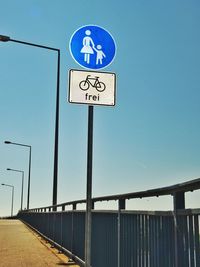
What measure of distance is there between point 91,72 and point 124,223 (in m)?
2.33


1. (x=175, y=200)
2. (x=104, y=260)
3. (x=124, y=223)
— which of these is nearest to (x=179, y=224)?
(x=175, y=200)

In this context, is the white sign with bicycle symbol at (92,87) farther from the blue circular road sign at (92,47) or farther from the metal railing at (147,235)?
the metal railing at (147,235)

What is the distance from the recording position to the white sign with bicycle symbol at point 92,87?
22.5 feet

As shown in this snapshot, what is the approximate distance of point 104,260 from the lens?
22.9 ft

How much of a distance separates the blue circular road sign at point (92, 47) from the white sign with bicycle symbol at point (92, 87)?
0.25 metres

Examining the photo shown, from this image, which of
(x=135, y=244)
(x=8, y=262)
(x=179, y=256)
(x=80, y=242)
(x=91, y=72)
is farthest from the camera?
(x=8, y=262)

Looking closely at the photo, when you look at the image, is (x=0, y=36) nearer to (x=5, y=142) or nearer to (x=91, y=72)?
(x=91, y=72)

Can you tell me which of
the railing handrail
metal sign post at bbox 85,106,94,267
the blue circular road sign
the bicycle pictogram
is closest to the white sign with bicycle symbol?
the bicycle pictogram

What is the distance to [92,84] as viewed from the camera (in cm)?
692

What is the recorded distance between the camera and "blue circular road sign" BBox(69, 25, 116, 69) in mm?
7168

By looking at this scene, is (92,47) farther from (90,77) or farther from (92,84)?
(92,84)

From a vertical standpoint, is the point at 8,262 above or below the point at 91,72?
below

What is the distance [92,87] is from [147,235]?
275cm

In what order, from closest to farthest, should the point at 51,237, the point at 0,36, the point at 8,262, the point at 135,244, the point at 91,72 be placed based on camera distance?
1. the point at 135,244
2. the point at 91,72
3. the point at 8,262
4. the point at 51,237
5. the point at 0,36
